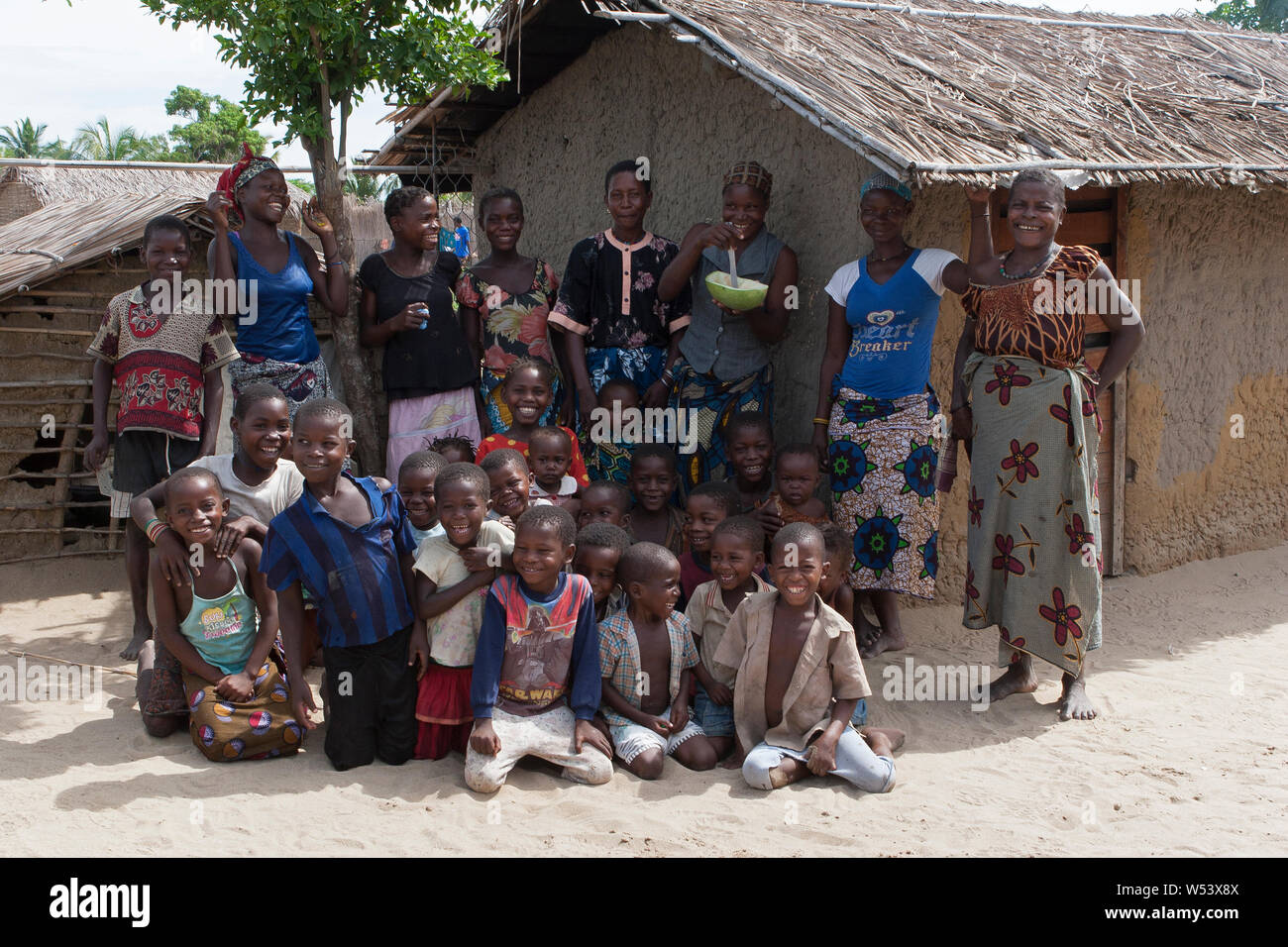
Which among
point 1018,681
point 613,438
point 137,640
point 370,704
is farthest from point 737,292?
point 137,640

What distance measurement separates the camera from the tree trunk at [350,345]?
5043mm

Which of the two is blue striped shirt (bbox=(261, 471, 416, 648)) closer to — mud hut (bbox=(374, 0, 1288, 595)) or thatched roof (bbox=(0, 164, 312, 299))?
mud hut (bbox=(374, 0, 1288, 595))

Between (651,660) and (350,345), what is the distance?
2.23 meters

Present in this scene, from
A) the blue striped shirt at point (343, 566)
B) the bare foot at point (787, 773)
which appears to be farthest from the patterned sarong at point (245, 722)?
the bare foot at point (787, 773)

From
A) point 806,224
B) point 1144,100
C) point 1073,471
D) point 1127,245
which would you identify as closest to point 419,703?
point 1073,471

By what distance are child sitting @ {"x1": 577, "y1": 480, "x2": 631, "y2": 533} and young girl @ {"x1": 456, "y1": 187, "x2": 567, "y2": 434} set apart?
2.35 feet

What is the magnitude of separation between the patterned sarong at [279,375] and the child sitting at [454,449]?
1.64 feet

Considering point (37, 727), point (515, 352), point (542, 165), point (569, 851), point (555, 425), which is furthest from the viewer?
point (542, 165)

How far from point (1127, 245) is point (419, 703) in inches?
163

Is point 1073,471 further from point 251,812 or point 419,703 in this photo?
point 251,812

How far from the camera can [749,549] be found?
154 inches

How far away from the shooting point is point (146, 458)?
486 cm

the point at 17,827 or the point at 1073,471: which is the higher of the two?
the point at 1073,471

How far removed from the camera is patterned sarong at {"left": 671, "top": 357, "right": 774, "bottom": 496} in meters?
4.91
